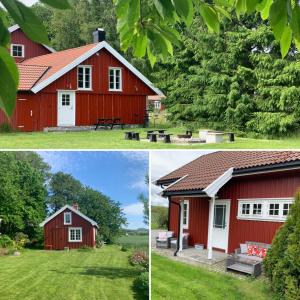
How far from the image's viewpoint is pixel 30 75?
48.9ft

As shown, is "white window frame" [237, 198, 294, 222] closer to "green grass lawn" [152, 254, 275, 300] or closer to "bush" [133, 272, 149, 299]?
"green grass lawn" [152, 254, 275, 300]

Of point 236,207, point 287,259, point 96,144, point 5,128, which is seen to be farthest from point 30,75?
point 287,259

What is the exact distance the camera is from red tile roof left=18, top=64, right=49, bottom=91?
14.3 metres

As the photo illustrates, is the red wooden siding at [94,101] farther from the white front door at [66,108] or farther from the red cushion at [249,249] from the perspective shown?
the red cushion at [249,249]

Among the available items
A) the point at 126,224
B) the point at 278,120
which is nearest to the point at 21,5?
the point at 126,224

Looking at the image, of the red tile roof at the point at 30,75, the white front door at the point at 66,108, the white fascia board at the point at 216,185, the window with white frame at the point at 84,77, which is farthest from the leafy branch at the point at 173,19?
the window with white frame at the point at 84,77

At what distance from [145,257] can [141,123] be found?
44.5 ft

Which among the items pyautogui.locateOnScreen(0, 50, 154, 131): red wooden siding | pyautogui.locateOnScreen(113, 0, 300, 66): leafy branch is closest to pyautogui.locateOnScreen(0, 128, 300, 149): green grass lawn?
pyautogui.locateOnScreen(0, 50, 154, 131): red wooden siding

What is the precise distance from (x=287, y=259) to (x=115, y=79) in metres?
13.4

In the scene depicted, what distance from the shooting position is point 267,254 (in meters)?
3.03

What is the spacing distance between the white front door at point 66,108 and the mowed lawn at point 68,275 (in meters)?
12.0

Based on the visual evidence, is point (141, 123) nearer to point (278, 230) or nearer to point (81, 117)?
point (81, 117)

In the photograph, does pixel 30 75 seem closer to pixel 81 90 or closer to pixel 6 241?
pixel 81 90

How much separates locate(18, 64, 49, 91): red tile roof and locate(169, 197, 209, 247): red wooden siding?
11588 millimetres
